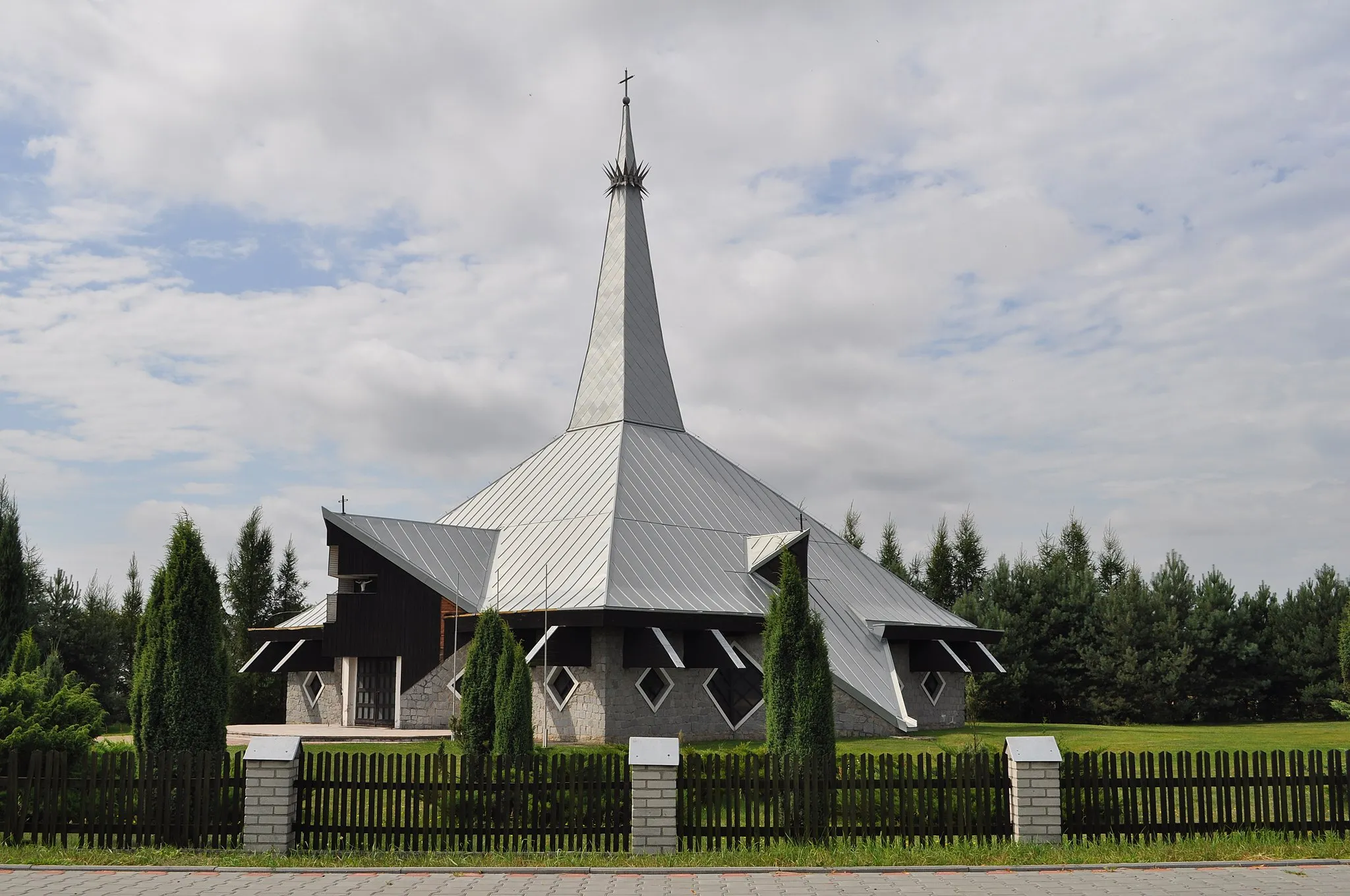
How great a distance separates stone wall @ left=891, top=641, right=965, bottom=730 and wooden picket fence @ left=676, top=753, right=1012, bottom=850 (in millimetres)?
14242

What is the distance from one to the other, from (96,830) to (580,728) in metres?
11.0

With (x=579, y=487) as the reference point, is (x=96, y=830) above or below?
below

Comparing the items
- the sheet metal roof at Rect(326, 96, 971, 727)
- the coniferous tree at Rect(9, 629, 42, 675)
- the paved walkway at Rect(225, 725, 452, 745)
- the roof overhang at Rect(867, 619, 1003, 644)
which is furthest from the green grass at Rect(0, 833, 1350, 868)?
the roof overhang at Rect(867, 619, 1003, 644)

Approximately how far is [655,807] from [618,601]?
1073cm

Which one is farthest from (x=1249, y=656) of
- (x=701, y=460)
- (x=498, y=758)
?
(x=498, y=758)

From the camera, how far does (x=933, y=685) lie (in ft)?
88.5

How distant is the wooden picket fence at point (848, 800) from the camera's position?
35.9 ft

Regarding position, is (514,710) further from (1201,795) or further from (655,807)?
(1201,795)

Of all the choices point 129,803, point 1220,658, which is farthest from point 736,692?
point 1220,658

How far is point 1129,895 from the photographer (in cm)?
889

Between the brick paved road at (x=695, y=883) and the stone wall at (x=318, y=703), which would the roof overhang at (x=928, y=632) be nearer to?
the stone wall at (x=318, y=703)

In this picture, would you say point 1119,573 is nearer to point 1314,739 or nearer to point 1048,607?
point 1048,607

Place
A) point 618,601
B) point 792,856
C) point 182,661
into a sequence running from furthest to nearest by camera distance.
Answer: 1. point 618,601
2. point 182,661
3. point 792,856

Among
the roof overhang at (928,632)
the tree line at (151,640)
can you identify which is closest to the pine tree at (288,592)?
the tree line at (151,640)
